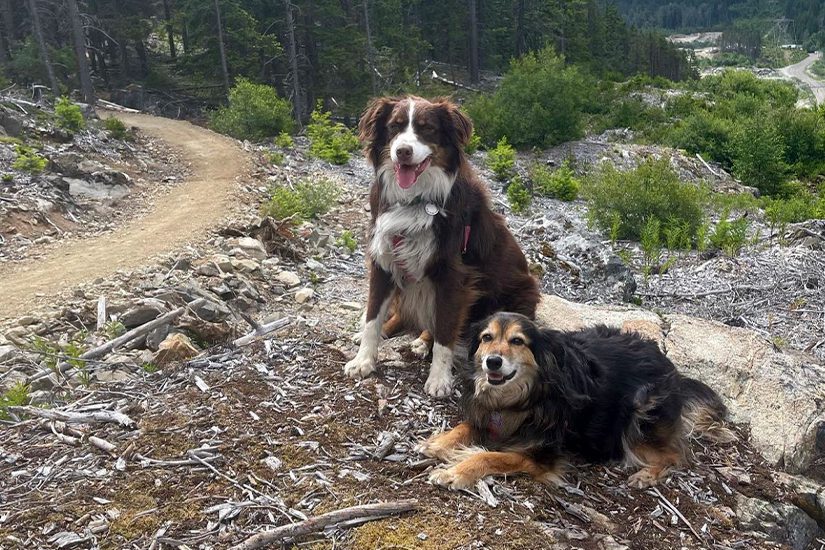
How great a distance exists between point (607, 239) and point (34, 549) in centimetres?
912

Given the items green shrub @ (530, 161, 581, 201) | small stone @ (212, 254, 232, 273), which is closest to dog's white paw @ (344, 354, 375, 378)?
small stone @ (212, 254, 232, 273)

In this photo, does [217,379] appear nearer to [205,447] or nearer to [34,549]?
[205,447]

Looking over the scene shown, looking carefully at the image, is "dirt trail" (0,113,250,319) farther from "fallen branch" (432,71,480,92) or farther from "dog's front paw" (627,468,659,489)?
"fallen branch" (432,71,480,92)

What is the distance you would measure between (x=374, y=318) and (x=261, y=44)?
28.6 m

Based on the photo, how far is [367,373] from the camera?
4676 millimetres

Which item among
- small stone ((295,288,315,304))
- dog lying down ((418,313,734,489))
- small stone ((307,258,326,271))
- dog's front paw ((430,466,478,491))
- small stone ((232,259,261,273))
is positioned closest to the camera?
dog's front paw ((430,466,478,491))

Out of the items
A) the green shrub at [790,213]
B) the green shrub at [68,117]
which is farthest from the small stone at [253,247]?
the green shrub at [68,117]

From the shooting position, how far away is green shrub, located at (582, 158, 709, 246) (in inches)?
403

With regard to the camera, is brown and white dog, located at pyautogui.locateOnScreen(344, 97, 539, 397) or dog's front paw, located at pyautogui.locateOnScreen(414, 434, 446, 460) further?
brown and white dog, located at pyautogui.locateOnScreen(344, 97, 539, 397)

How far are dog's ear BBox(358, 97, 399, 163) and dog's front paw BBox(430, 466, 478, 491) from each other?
232cm

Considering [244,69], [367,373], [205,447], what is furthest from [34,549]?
[244,69]

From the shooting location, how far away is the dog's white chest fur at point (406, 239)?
14.8ft

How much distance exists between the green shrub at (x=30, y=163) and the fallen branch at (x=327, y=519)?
40.0 feet

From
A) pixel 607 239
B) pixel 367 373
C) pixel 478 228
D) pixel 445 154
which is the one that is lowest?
pixel 607 239
